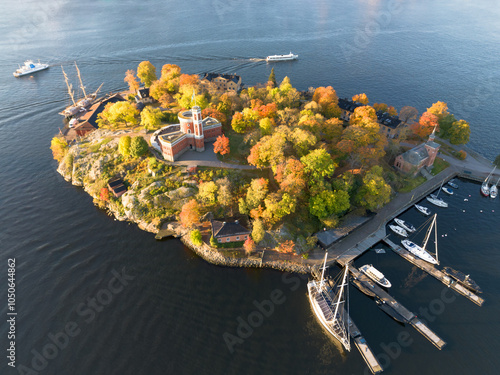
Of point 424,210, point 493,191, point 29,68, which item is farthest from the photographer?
point 29,68

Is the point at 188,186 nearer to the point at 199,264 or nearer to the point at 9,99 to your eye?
the point at 199,264

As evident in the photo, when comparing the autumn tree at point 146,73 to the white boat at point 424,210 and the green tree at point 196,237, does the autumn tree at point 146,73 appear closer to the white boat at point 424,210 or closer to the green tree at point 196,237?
the green tree at point 196,237

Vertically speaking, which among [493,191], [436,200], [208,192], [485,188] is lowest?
[436,200]

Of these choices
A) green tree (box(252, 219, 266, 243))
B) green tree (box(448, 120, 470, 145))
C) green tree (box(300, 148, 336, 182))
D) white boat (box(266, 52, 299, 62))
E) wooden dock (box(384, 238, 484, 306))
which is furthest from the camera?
white boat (box(266, 52, 299, 62))

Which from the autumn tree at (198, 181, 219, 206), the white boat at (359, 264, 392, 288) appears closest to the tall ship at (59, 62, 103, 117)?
the autumn tree at (198, 181, 219, 206)

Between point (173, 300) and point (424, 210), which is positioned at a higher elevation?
point (424, 210)

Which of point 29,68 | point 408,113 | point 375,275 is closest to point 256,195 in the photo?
point 375,275

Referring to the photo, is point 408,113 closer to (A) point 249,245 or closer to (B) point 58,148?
(A) point 249,245

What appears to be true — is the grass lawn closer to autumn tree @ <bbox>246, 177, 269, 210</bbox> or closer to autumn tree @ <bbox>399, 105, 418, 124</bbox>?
autumn tree @ <bbox>399, 105, 418, 124</bbox>
